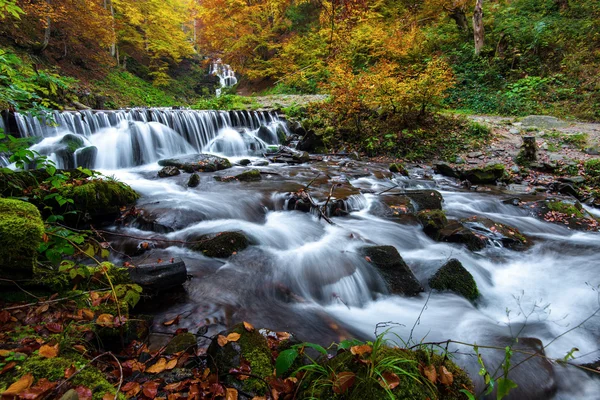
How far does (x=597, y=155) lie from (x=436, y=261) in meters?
8.23

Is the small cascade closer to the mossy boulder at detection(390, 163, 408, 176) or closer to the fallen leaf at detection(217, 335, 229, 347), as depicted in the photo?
the mossy boulder at detection(390, 163, 408, 176)

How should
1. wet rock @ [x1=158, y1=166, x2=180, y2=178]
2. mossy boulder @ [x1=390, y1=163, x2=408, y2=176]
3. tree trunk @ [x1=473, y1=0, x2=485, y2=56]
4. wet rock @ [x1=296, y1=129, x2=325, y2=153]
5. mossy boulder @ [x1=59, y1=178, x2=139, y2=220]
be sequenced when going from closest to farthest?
mossy boulder @ [x1=59, y1=178, x2=139, y2=220] → wet rock @ [x1=158, y1=166, x2=180, y2=178] → mossy boulder @ [x1=390, y1=163, x2=408, y2=176] → wet rock @ [x1=296, y1=129, x2=325, y2=153] → tree trunk @ [x1=473, y1=0, x2=485, y2=56]

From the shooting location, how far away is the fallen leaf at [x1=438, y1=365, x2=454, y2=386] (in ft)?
5.88

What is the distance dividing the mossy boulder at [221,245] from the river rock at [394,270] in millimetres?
2026

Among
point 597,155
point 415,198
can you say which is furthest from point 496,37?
point 415,198

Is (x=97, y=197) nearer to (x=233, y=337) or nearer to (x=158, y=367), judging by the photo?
(x=158, y=367)

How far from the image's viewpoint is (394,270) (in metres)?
4.26

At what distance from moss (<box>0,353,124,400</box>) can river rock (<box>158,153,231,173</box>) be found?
7.95m

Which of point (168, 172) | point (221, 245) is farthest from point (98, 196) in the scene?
point (168, 172)

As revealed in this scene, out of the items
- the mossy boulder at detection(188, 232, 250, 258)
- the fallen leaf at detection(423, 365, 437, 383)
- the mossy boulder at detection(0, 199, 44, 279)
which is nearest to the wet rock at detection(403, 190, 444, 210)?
the mossy boulder at detection(188, 232, 250, 258)

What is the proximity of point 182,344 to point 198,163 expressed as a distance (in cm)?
781

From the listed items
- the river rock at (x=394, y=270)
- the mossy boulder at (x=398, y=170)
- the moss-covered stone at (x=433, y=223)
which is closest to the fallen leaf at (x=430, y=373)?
the river rock at (x=394, y=270)

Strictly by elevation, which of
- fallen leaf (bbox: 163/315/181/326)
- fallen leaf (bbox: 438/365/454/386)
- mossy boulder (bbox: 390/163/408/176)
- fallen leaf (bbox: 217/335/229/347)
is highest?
fallen leaf (bbox: 217/335/229/347)

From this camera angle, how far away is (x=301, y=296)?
13.2 feet
